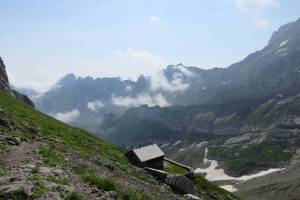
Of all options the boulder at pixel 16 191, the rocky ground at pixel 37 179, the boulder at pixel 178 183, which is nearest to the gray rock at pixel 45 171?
the rocky ground at pixel 37 179

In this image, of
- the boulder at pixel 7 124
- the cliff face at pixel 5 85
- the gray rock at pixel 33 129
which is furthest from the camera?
the cliff face at pixel 5 85

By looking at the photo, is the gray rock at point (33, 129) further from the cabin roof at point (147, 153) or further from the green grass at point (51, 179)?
the green grass at point (51, 179)

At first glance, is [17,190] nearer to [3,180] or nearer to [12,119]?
[3,180]

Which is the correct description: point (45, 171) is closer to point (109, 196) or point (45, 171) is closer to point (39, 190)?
point (109, 196)

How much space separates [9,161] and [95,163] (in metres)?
9.22

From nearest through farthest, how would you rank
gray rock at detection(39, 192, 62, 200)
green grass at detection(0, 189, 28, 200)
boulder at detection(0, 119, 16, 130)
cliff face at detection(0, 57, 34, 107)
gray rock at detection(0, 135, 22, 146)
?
green grass at detection(0, 189, 28, 200) < gray rock at detection(39, 192, 62, 200) < gray rock at detection(0, 135, 22, 146) < boulder at detection(0, 119, 16, 130) < cliff face at detection(0, 57, 34, 107)

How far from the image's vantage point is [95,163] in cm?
Answer: 3647

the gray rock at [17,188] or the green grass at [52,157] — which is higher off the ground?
the green grass at [52,157]

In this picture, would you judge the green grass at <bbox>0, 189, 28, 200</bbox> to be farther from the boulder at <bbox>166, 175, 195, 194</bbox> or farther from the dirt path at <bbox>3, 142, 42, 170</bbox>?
the boulder at <bbox>166, 175, 195, 194</bbox>

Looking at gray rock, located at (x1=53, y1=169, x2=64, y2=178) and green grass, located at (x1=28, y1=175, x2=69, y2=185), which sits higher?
gray rock, located at (x1=53, y1=169, x2=64, y2=178)

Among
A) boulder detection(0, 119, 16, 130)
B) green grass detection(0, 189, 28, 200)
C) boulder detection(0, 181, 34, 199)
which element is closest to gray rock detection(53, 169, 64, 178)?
boulder detection(0, 181, 34, 199)

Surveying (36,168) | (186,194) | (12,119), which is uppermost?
(12,119)

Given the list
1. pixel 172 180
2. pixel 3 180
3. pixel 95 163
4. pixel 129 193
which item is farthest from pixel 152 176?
pixel 3 180

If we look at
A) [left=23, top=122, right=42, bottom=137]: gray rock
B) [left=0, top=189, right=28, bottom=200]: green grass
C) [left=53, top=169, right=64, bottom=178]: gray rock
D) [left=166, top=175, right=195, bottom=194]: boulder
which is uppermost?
[left=23, top=122, right=42, bottom=137]: gray rock
